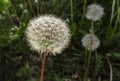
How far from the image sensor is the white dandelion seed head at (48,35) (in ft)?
6.60

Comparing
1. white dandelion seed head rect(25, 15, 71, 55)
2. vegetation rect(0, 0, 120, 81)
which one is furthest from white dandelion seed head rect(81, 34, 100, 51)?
white dandelion seed head rect(25, 15, 71, 55)

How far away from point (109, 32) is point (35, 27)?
0.93m

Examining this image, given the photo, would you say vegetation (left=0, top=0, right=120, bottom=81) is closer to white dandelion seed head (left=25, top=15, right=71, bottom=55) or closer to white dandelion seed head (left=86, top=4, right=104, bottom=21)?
white dandelion seed head (left=86, top=4, right=104, bottom=21)

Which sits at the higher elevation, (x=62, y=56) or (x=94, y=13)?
(x=94, y=13)

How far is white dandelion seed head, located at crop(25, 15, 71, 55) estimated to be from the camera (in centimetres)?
201

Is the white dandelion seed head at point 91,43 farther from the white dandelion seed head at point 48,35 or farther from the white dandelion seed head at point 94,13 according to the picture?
the white dandelion seed head at point 48,35

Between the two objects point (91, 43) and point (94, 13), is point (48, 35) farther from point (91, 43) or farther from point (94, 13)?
point (94, 13)

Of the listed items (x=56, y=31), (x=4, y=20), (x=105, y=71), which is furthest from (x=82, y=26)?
(x=56, y=31)

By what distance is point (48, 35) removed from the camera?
6.64ft

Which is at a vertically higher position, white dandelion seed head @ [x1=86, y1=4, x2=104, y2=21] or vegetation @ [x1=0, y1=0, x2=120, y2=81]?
white dandelion seed head @ [x1=86, y1=4, x2=104, y2=21]

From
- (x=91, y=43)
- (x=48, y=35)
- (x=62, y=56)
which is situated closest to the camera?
(x=48, y=35)

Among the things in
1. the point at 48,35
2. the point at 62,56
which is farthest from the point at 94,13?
the point at 48,35

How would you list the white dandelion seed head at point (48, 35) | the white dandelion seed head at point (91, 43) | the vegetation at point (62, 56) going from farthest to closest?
the vegetation at point (62, 56)
the white dandelion seed head at point (91, 43)
the white dandelion seed head at point (48, 35)

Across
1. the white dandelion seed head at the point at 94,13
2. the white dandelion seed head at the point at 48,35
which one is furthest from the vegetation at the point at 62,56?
the white dandelion seed head at the point at 48,35
